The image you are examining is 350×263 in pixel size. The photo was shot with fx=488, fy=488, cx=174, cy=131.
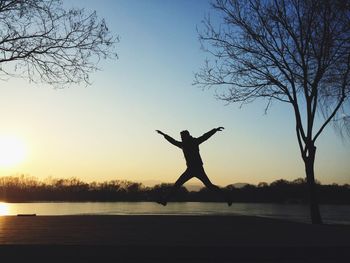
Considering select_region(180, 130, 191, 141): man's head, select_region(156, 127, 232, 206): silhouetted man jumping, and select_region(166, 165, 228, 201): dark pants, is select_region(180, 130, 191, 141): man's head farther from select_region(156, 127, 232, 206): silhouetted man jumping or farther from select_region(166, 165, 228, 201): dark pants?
select_region(166, 165, 228, 201): dark pants

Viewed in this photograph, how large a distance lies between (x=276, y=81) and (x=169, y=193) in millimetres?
11364

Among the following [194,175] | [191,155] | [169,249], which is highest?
[191,155]

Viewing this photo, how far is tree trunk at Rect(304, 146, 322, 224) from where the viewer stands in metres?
22.0

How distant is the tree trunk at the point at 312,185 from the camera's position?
2198 centimetres

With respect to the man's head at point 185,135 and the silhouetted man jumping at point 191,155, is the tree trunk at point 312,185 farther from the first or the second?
the man's head at point 185,135

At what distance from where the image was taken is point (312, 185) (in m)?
22.0

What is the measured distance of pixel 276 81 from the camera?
23.3m

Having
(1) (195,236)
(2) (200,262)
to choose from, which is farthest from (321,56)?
(2) (200,262)

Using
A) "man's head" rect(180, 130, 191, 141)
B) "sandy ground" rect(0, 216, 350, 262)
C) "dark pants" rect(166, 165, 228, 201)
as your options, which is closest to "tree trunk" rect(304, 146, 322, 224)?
"dark pants" rect(166, 165, 228, 201)

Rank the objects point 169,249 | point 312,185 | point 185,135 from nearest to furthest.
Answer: point 169,249, point 185,135, point 312,185

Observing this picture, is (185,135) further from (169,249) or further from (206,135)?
(169,249)

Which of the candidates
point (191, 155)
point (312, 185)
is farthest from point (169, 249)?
point (312, 185)

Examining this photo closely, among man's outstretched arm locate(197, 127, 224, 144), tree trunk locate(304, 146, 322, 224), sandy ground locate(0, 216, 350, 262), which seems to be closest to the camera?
sandy ground locate(0, 216, 350, 262)

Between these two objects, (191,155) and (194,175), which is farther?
(194,175)
